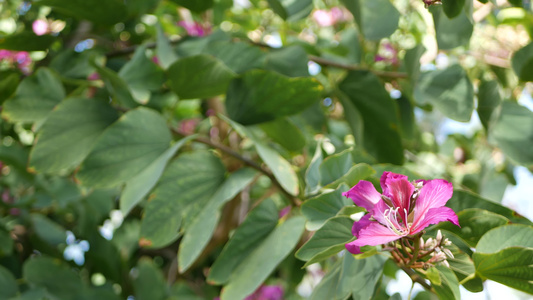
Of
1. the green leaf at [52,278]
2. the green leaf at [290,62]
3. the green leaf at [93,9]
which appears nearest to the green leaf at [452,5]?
the green leaf at [290,62]

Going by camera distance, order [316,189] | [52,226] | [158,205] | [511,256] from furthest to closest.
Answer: [52,226] < [158,205] < [316,189] < [511,256]

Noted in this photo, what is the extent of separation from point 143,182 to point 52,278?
1.14ft

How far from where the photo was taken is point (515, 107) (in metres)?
0.66

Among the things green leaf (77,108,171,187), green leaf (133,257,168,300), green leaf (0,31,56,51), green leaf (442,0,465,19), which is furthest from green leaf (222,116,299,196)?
green leaf (133,257,168,300)

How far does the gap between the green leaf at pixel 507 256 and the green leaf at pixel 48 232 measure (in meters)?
0.84

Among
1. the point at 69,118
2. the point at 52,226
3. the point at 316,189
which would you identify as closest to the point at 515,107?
the point at 316,189

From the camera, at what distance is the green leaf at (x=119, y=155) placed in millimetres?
583

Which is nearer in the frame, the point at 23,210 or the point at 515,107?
the point at 515,107

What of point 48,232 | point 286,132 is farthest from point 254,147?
point 48,232

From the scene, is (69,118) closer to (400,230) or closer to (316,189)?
(316,189)

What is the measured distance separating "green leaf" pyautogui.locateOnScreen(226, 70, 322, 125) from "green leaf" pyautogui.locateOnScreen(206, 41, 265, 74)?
0.19ft

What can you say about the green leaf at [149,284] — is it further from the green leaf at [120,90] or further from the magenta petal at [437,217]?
the magenta petal at [437,217]

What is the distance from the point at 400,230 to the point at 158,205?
323 mm

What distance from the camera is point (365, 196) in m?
0.36
